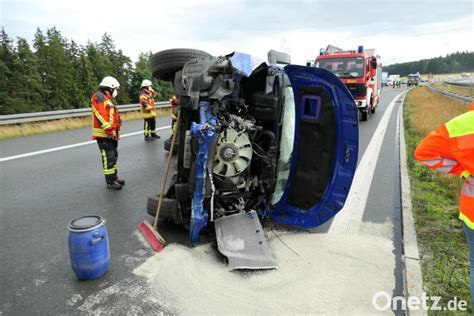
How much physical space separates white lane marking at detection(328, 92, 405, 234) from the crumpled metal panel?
95cm

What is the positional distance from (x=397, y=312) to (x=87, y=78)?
158 ft

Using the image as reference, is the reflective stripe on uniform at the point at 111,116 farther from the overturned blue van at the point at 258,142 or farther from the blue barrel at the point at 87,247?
the blue barrel at the point at 87,247

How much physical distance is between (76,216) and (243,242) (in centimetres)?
234

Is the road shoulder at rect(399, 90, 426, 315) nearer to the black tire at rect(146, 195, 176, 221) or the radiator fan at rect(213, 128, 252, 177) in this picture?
the radiator fan at rect(213, 128, 252, 177)

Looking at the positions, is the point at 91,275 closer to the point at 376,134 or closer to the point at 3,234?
the point at 3,234

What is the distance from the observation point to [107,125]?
5.29m

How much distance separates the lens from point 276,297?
2.72 meters

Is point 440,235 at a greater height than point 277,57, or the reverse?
point 277,57

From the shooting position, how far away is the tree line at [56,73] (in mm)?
37281

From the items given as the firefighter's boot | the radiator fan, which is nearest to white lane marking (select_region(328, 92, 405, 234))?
the radiator fan

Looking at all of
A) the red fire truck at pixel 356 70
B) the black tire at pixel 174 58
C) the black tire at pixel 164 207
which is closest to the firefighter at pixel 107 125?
the black tire at pixel 174 58

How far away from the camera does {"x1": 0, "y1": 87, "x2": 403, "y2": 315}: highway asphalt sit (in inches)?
108

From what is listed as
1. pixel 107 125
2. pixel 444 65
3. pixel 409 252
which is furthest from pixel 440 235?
pixel 444 65

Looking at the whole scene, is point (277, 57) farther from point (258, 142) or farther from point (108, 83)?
point (108, 83)
